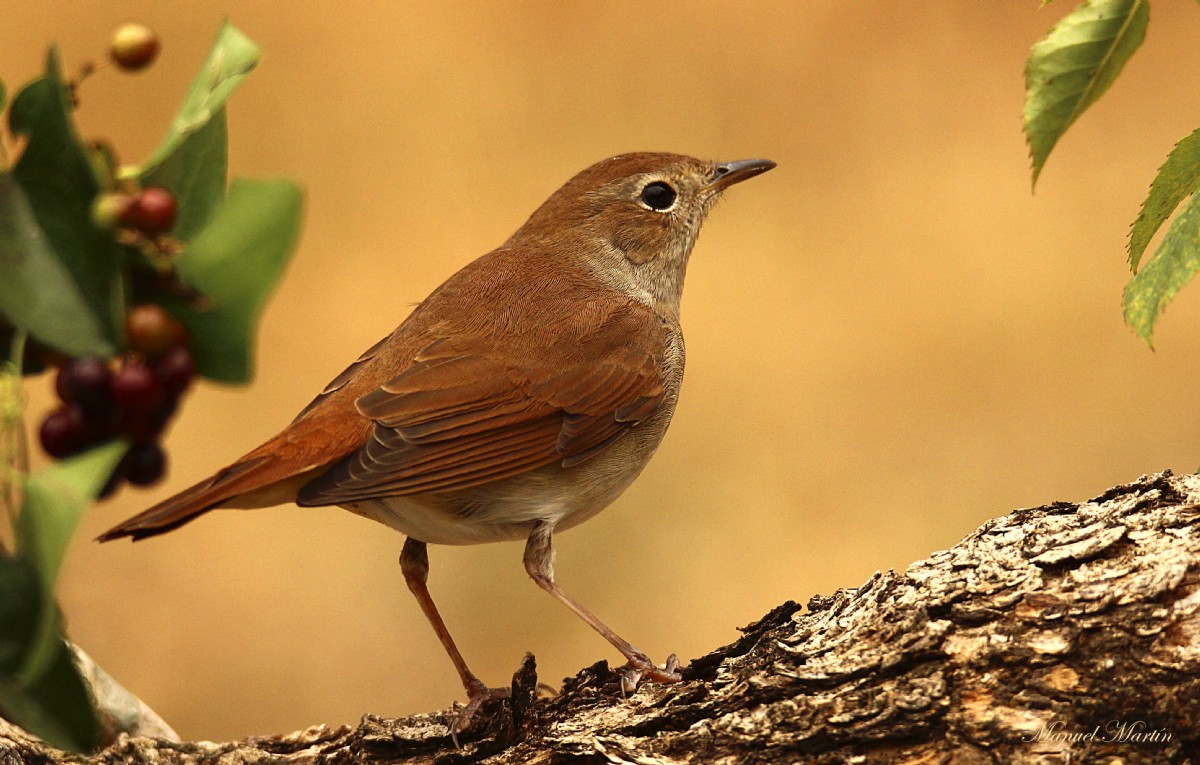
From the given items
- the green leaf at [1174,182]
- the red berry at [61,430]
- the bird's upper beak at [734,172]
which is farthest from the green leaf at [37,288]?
the bird's upper beak at [734,172]

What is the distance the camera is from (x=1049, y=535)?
→ 2941 millimetres

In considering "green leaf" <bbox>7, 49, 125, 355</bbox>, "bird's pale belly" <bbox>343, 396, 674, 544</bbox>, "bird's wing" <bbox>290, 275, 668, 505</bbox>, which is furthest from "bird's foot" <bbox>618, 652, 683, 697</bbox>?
"green leaf" <bbox>7, 49, 125, 355</bbox>

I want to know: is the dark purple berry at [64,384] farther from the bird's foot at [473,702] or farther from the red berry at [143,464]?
the bird's foot at [473,702]

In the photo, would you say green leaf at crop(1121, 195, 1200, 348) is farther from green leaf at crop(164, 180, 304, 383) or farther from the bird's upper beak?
the bird's upper beak

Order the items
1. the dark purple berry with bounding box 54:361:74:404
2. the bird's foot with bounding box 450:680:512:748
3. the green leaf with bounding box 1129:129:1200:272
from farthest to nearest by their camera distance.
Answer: the bird's foot with bounding box 450:680:512:748, the green leaf with bounding box 1129:129:1200:272, the dark purple berry with bounding box 54:361:74:404

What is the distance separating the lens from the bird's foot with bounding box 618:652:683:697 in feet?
11.4

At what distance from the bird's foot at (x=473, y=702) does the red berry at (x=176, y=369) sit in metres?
2.00

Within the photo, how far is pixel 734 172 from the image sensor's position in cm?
520

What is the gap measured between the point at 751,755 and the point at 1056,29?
1627mm

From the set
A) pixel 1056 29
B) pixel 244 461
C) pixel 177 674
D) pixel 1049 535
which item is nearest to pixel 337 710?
pixel 177 674

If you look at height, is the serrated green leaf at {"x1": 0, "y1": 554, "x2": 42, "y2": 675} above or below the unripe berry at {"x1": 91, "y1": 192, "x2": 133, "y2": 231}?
below

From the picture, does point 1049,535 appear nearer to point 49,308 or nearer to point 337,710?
point 49,308

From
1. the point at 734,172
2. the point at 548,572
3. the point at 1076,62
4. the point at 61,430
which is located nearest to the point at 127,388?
the point at 61,430

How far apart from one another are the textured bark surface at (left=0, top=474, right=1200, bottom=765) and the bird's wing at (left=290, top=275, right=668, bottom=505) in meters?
0.76
